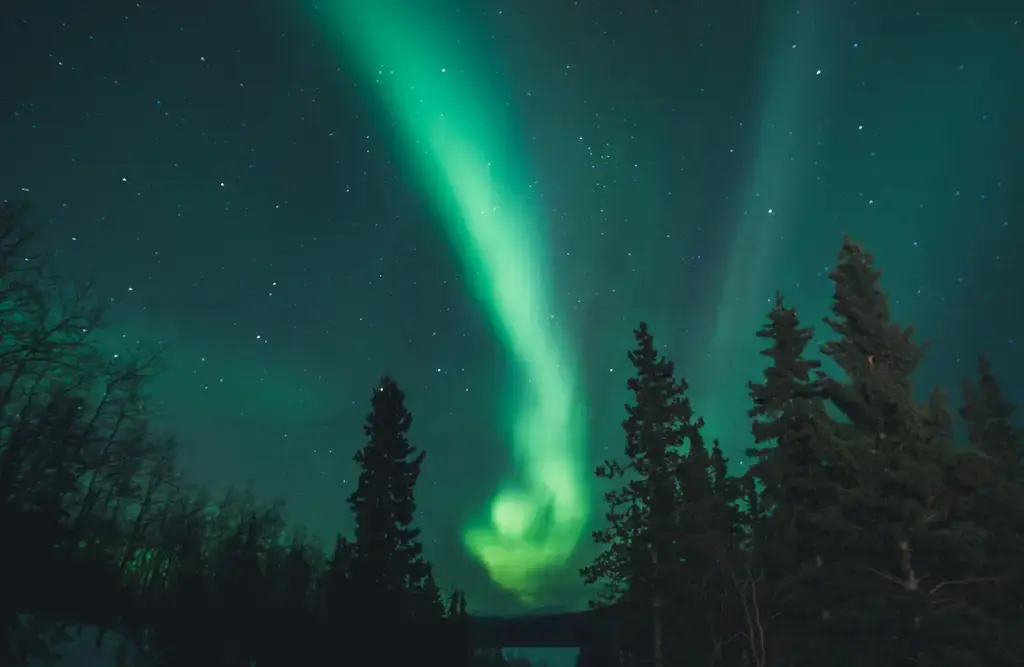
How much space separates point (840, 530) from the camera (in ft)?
61.8

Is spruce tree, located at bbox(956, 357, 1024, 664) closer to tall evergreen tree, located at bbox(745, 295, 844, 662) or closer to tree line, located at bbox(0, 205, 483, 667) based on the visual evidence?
tall evergreen tree, located at bbox(745, 295, 844, 662)

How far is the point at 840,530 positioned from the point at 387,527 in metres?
20.1

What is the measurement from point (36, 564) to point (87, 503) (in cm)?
2543

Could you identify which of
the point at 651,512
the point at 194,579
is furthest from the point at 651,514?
the point at 194,579

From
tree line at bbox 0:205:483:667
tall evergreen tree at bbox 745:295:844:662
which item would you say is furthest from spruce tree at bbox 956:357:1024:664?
tree line at bbox 0:205:483:667

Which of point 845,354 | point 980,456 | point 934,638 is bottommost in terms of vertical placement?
point 934,638

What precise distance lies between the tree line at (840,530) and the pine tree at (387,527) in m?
8.67

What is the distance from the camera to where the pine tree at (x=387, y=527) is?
89.5ft

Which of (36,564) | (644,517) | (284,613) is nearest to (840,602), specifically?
(644,517)

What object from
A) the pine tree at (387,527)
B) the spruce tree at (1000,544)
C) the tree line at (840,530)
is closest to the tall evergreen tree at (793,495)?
the tree line at (840,530)

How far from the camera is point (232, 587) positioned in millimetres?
32438

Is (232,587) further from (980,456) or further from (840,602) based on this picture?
(980,456)

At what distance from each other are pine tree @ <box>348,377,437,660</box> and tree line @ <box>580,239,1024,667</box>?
8668 mm

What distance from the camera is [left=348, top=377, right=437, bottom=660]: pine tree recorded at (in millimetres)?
27281
